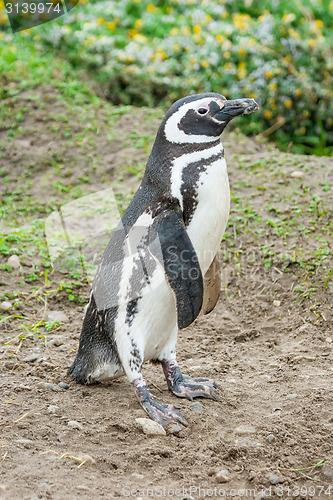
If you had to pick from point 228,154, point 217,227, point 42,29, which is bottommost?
point 228,154

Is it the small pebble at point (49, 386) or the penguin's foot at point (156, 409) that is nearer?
the penguin's foot at point (156, 409)

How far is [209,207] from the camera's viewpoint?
3.03 metres

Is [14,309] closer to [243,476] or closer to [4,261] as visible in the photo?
[4,261]

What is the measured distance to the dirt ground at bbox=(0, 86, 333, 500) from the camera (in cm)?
265

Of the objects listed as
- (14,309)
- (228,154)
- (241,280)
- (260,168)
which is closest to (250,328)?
(241,280)

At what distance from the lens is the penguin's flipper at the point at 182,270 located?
114 inches

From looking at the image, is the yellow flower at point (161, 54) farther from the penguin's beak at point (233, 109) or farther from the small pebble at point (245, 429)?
the small pebble at point (245, 429)

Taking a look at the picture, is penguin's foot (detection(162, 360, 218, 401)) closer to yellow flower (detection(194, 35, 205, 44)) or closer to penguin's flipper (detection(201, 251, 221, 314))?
penguin's flipper (detection(201, 251, 221, 314))

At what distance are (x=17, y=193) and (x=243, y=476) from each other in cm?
390

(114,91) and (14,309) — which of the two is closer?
(14,309)

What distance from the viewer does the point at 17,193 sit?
19.5 feet

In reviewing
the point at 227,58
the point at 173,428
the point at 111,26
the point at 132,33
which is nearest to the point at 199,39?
the point at 227,58

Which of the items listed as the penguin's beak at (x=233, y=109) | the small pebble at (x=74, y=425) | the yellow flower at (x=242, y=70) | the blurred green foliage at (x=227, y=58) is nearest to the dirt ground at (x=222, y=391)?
the small pebble at (x=74, y=425)

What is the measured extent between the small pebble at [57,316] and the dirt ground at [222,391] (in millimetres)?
25
